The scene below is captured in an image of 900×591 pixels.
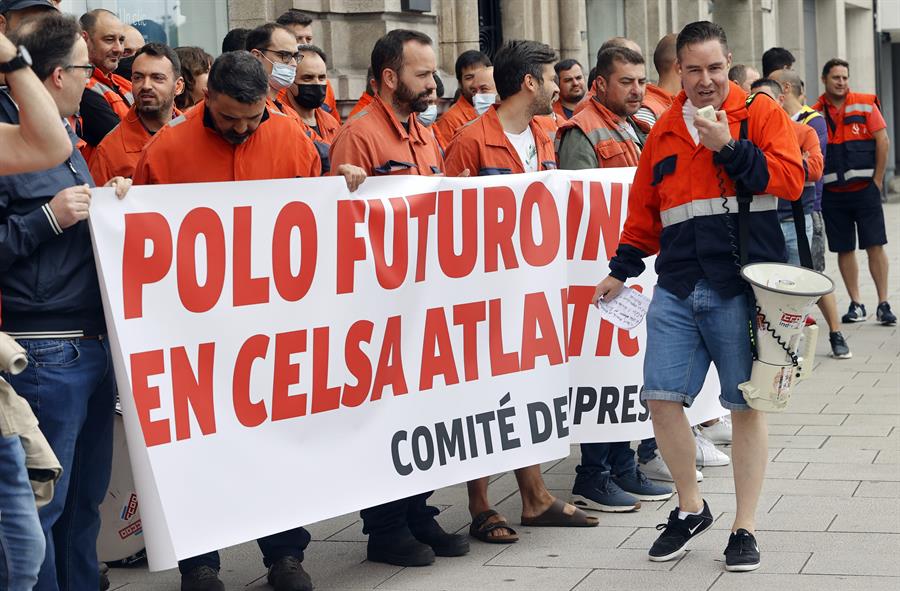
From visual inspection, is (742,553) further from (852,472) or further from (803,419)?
(803,419)

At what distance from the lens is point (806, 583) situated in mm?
5148

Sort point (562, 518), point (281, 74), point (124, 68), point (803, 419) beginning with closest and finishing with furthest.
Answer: point (562, 518) → point (281, 74) → point (124, 68) → point (803, 419)

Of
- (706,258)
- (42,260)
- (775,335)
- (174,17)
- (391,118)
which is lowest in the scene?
(775,335)

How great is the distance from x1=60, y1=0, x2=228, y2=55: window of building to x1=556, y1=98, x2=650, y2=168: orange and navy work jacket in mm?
4575

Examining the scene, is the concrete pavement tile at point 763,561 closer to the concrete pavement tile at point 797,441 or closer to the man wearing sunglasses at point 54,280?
the concrete pavement tile at point 797,441

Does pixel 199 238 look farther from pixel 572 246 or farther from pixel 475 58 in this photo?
pixel 475 58

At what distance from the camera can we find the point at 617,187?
21.5 ft

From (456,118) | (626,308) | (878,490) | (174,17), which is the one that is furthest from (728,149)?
(174,17)

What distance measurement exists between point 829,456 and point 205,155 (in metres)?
3.65

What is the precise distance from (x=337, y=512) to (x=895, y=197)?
25.8m

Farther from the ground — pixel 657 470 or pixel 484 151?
pixel 484 151

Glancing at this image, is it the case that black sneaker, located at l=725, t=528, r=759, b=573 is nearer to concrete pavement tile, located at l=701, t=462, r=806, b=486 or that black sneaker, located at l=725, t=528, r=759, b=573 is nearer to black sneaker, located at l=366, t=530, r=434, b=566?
black sneaker, located at l=366, t=530, r=434, b=566

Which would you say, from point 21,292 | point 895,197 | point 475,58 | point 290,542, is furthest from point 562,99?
point 895,197

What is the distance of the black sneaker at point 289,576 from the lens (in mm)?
5250
